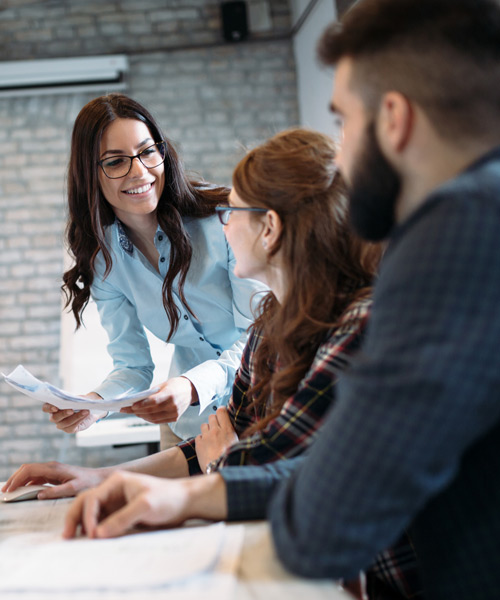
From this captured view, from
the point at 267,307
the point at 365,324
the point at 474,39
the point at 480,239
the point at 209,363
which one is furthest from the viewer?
the point at 209,363

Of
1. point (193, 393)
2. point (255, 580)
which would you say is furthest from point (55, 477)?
point (255, 580)

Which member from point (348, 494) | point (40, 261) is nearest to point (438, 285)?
point (348, 494)

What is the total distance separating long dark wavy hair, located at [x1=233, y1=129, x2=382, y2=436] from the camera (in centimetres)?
119

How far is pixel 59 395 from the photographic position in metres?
1.37

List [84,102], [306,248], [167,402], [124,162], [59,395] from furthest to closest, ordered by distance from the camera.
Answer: [84,102] → [124,162] → [167,402] → [59,395] → [306,248]

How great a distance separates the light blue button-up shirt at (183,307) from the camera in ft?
6.57

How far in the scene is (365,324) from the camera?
104 cm

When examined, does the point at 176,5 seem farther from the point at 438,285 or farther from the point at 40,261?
the point at 438,285

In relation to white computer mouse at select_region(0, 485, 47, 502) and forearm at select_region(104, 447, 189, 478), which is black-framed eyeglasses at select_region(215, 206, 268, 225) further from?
white computer mouse at select_region(0, 485, 47, 502)

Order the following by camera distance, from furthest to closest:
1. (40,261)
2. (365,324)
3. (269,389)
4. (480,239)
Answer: (40,261), (269,389), (365,324), (480,239)

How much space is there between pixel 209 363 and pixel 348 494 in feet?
4.15

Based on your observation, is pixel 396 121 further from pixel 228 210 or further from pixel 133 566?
pixel 228 210

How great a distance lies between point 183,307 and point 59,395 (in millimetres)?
729

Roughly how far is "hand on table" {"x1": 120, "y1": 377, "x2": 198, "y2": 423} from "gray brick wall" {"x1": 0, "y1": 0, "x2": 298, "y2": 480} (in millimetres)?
3193
